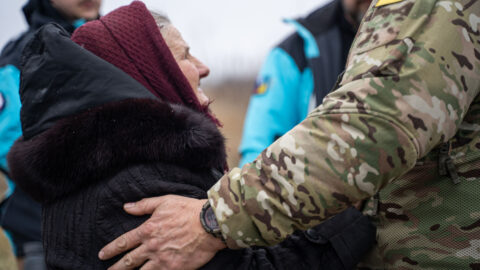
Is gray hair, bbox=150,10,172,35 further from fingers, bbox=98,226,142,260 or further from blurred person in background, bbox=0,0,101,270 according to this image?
blurred person in background, bbox=0,0,101,270

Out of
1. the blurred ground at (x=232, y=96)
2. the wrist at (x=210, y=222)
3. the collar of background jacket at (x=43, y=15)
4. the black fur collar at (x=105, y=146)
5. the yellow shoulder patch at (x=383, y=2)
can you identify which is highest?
the yellow shoulder patch at (x=383, y=2)

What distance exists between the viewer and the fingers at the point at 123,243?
52.6 inches

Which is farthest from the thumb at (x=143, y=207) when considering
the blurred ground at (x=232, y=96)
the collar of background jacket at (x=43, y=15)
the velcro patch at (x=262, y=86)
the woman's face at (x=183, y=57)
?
the blurred ground at (x=232, y=96)

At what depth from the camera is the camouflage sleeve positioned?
3.75 feet

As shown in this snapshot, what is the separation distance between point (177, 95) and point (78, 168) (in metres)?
0.50

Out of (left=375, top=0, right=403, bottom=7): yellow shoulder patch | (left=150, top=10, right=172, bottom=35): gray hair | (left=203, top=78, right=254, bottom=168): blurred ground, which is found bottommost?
(left=203, top=78, right=254, bottom=168): blurred ground

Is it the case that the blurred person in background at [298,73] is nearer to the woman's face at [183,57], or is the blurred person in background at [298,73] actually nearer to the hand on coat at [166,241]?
the woman's face at [183,57]

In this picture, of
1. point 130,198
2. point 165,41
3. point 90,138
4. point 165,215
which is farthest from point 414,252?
point 165,41

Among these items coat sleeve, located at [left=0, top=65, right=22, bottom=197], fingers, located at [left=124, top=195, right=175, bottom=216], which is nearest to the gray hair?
fingers, located at [left=124, top=195, right=175, bottom=216]

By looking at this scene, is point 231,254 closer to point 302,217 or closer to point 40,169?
point 302,217

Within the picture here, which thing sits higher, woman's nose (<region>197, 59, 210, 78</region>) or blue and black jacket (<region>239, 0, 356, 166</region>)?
woman's nose (<region>197, 59, 210, 78</region>)

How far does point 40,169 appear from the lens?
1377 millimetres

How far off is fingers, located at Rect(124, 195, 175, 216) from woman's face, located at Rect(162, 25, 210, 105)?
62 centimetres

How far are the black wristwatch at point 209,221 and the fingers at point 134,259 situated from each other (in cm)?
20
